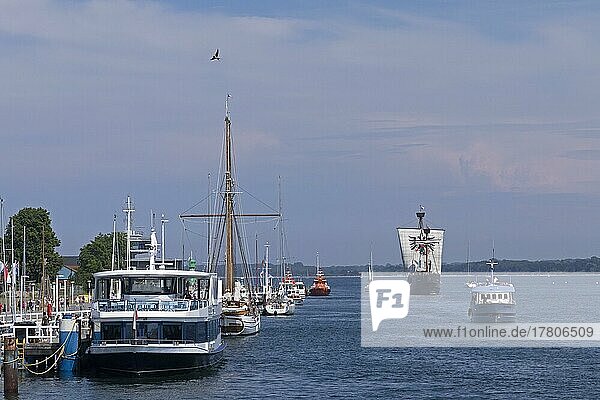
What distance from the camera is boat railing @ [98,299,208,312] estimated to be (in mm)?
60875

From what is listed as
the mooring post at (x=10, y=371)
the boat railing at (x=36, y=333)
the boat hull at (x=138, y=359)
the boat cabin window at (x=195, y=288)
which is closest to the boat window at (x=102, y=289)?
the boat railing at (x=36, y=333)

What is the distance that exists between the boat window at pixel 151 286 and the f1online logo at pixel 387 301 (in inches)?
1942

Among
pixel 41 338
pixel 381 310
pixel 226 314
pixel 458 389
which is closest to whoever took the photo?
pixel 458 389

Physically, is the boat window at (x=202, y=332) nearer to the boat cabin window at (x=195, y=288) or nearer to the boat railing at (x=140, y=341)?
the boat railing at (x=140, y=341)

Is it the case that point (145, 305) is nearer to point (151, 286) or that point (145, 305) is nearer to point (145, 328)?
point (145, 328)

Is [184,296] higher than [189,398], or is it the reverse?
[184,296]

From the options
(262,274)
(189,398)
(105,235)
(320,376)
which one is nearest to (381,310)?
(105,235)

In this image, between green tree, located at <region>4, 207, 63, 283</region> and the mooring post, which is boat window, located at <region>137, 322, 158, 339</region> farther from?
green tree, located at <region>4, 207, 63, 283</region>

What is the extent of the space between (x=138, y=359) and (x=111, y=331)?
8.04 feet

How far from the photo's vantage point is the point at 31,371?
62000mm

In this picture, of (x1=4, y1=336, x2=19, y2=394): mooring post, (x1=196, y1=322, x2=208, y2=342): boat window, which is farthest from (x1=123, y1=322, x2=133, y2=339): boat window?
(x1=4, y1=336, x2=19, y2=394): mooring post

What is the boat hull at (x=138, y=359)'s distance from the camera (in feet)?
195

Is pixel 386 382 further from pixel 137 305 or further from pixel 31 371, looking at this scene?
pixel 31 371

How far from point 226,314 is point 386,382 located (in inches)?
1596
